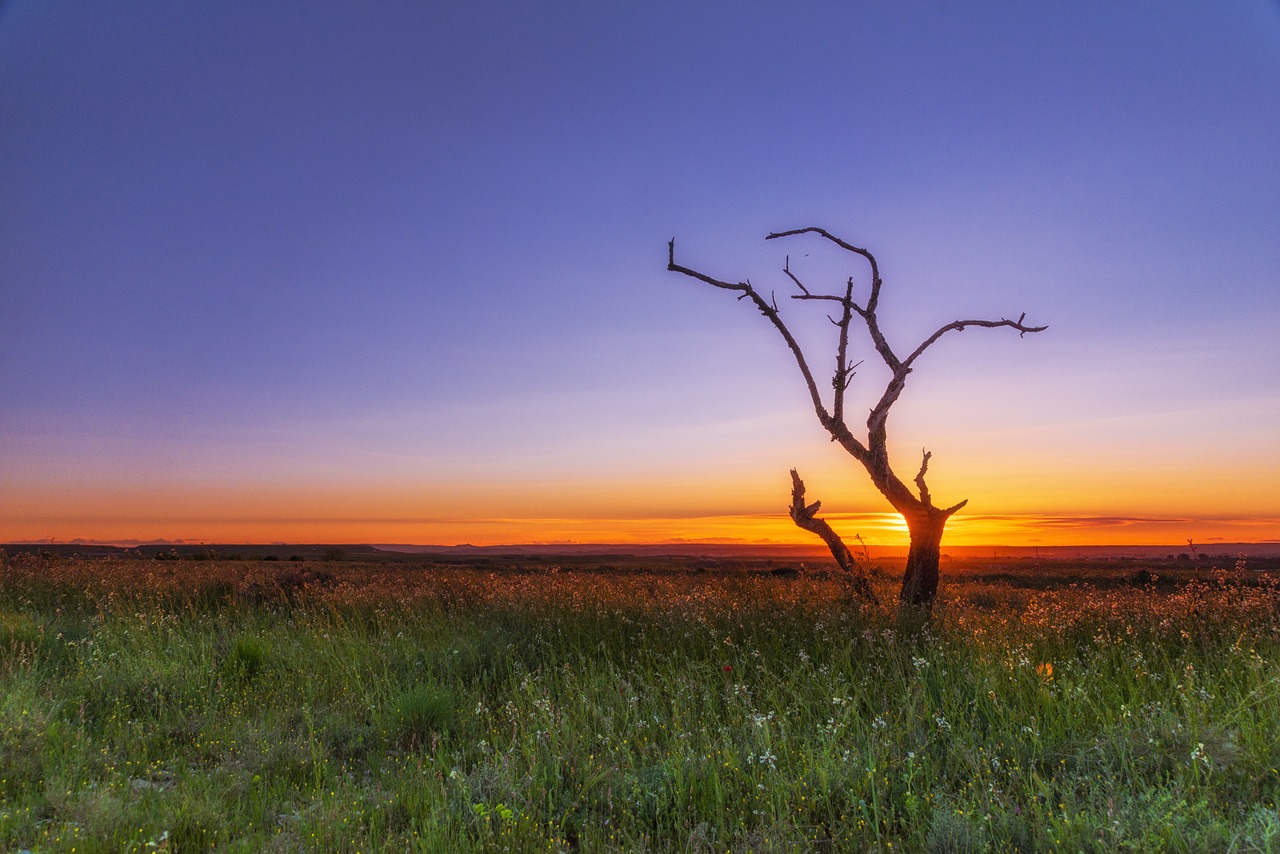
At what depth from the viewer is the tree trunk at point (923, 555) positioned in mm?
9711

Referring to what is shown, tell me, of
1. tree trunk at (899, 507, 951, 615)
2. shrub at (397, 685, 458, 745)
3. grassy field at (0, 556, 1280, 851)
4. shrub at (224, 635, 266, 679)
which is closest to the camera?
grassy field at (0, 556, 1280, 851)

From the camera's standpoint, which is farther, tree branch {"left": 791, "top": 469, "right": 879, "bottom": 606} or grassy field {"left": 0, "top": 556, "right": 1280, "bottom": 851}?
tree branch {"left": 791, "top": 469, "right": 879, "bottom": 606}

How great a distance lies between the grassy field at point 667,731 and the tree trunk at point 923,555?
559 mm

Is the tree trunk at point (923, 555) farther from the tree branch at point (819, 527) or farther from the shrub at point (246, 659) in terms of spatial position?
the shrub at point (246, 659)

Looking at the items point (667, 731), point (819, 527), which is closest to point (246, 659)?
point (667, 731)

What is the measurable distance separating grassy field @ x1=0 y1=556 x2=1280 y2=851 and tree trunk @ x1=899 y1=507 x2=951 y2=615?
1.83 feet

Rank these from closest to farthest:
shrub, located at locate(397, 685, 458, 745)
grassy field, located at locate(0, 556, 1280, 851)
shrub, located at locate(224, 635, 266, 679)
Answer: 1. grassy field, located at locate(0, 556, 1280, 851)
2. shrub, located at locate(397, 685, 458, 745)
3. shrub, located at locate(224, 635, 266, 679)

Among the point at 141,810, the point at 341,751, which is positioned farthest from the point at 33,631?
the point at 141,810

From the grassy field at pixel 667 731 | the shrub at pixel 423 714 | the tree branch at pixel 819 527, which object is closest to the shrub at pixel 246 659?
the grassy field at pixel 667 731

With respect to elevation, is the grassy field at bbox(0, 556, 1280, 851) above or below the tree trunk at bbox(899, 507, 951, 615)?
below

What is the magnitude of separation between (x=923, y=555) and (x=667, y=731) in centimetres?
585

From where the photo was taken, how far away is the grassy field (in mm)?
3643

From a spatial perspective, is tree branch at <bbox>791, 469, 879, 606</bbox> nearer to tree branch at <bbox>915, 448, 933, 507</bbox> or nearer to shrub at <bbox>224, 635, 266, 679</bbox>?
tree branch at <bbox>915, 448, 933, 507</bbox>

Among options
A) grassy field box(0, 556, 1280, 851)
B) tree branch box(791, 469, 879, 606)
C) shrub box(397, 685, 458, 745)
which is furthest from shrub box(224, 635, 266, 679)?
tree branch box(791, 469, 879, 606)
